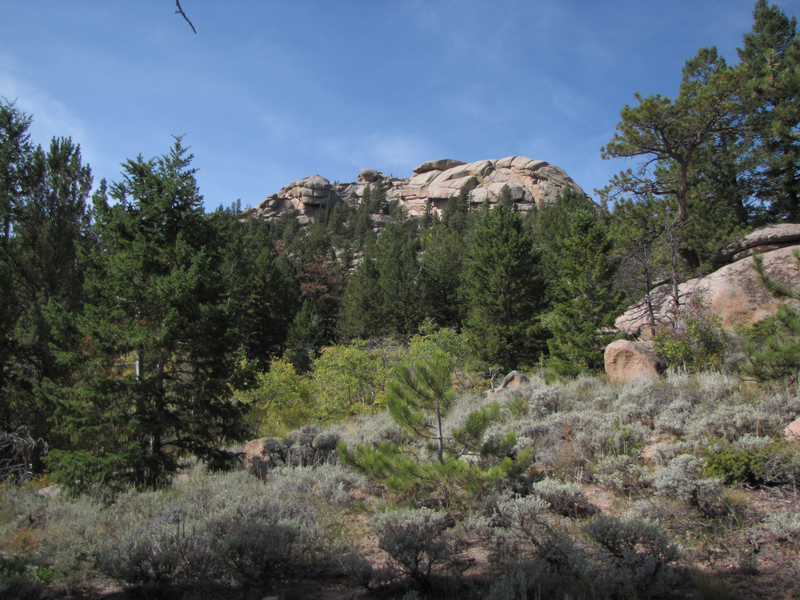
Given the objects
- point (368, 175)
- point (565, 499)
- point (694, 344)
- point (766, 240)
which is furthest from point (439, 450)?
point (368, 175)

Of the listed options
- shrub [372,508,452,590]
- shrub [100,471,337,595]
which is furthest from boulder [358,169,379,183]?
shrub [372,508,452,590]

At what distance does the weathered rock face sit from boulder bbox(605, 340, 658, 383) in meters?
66.4

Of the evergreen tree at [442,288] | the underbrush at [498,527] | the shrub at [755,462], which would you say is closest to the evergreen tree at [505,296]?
the evergreen tree at [442,288]

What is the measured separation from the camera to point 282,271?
3925 cm

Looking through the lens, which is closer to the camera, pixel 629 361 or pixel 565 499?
pixel 565 499

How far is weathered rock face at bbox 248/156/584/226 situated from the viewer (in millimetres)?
82750

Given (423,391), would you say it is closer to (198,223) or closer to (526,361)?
(198,223)

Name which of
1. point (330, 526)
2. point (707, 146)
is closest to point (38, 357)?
point (330, 526)

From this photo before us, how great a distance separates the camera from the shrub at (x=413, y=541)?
12.9ft

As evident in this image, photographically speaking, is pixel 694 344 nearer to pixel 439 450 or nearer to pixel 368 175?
pixel 439 450

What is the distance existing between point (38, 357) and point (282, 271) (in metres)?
27.6

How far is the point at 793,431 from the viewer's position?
529 cm

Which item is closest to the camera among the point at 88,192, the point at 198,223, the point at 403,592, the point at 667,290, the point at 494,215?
the point at 403,592

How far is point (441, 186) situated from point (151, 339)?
89.2 metres
